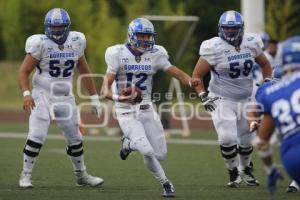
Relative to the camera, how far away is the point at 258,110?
24.7 feet

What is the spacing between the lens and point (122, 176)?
11031mm

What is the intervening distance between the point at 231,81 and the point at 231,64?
0.67ft

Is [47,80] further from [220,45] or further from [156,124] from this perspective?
[220,45]

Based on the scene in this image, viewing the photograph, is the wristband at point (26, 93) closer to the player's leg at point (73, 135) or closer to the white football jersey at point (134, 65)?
the player's leg at point (73, 135)

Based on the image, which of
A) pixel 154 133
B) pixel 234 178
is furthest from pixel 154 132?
pixel 234 178

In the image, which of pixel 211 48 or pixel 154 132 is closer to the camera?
pixel 154 132

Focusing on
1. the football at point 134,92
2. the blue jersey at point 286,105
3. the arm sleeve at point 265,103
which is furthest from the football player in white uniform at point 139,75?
the blue jersey at point 286,105

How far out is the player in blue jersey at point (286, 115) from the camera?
614 cm

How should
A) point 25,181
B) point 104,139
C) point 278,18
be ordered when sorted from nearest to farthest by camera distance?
1. point 25,181
2. point 104,139
3. point 278,18

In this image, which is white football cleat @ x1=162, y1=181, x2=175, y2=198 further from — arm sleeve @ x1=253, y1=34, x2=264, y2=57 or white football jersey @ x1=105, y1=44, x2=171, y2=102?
arm sleeve @ x1=253, y1=34, x2=264, y2=57

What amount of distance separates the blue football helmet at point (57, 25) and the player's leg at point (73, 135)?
70 centimetres

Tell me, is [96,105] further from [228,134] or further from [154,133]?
[228,134]

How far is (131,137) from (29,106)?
115 centimetres

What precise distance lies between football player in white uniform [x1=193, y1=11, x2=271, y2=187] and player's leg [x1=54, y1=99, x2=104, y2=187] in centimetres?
138
